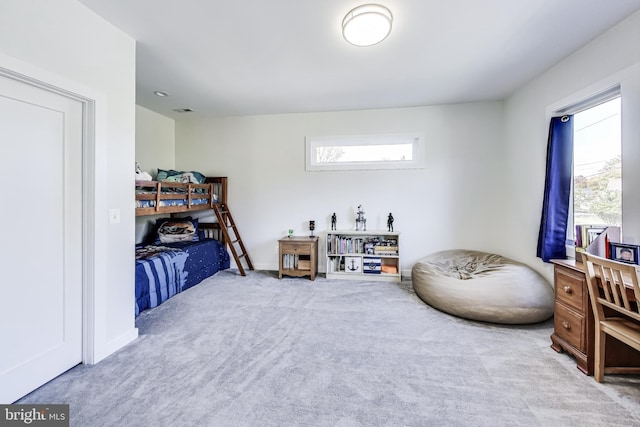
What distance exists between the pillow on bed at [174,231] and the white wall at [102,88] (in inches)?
67.8

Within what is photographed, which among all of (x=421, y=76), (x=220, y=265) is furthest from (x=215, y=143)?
(x=421, y=76)

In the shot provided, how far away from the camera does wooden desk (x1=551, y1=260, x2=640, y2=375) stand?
172 centimetres

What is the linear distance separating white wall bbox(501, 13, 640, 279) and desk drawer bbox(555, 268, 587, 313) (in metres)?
0.49

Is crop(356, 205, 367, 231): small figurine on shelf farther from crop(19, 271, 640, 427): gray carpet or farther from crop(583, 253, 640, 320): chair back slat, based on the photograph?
crop(583, 253, 640, 320): chair back slat

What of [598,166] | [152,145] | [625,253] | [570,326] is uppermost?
Answer: [152,145]

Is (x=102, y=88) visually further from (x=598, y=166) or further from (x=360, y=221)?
(x=598, y=166)

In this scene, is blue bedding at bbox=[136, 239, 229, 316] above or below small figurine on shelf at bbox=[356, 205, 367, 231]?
below

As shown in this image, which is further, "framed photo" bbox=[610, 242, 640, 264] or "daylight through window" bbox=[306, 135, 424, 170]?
"daylight through window" bbox=[306, 135, 424, 170]

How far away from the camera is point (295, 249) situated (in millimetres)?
3861

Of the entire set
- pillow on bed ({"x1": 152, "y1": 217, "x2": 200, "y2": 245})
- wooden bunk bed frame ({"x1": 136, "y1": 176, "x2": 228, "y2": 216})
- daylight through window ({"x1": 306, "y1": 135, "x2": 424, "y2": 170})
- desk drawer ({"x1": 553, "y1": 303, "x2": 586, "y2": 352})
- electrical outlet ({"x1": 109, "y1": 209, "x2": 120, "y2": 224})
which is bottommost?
desk drawer ({"x1": 553, "y1": 303, "x2": 586, "y2": 352})

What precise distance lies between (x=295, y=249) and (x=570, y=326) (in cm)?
297

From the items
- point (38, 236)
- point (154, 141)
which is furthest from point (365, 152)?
point (38, 236)

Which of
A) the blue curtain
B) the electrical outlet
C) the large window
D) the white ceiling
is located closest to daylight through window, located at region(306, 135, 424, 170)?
the white ceiling

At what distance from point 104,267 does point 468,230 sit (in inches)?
169
